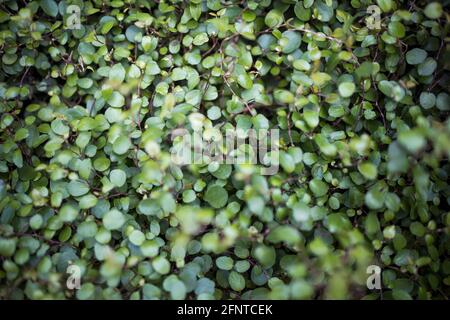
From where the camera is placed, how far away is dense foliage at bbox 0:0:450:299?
1108 millimetres

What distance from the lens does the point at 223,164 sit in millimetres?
1245

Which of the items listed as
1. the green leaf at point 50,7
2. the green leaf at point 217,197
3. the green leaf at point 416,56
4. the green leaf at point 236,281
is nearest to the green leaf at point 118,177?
the green leaf at point 217,197

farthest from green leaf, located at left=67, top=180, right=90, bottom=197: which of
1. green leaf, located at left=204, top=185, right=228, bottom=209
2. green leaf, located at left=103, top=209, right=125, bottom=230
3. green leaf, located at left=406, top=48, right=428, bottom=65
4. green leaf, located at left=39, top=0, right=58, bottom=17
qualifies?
green leaf, located at left=406, top=48, right=428, bottom=65

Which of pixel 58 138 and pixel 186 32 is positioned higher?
pixel 186 32

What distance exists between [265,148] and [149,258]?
1.62 feet

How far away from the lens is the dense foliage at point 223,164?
111 cm

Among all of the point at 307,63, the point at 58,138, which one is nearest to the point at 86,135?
the point at 58,138

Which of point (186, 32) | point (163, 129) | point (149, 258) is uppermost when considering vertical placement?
point (186, 32)

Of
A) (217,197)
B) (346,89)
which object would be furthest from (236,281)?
(346,89)

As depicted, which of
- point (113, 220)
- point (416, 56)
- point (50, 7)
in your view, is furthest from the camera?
point (50, 7)

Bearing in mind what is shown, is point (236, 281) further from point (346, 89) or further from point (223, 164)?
point (346, 89)

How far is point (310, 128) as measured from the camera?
1.25m
